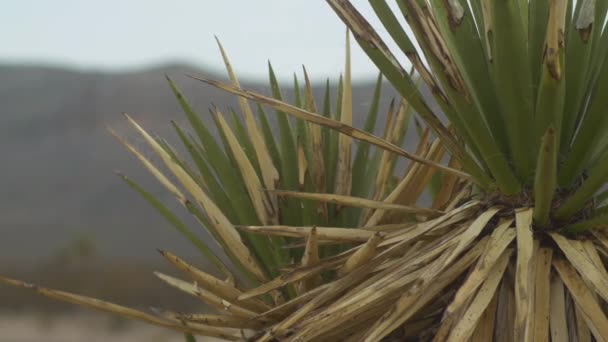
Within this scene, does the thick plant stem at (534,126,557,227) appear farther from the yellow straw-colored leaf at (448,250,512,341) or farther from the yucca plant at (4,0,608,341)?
the yellow straw-colored leaf at (448,250,512,341)

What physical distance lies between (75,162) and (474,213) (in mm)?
58908

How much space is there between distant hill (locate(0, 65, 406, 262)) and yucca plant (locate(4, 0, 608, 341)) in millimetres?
38256

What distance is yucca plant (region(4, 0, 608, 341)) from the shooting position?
2564 millimetres

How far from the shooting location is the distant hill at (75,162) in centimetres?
4794

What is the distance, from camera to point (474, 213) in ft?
9.52

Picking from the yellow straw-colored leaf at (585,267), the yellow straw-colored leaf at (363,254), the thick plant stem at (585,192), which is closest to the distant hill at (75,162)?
the yellow straw-colored leaf at (363,254)

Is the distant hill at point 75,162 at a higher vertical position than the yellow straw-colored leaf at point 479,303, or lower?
higher

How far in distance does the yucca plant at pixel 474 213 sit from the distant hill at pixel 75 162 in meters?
38.3

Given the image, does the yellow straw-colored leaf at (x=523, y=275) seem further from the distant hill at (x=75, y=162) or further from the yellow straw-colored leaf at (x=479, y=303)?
the distant hill at (x=75, y=162)

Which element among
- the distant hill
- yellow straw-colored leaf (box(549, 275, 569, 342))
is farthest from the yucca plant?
the distant hill

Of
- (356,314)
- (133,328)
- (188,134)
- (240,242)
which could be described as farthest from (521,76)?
(133,328)

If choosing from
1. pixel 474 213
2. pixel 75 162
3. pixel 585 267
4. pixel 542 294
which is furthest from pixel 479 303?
pixel 75 162

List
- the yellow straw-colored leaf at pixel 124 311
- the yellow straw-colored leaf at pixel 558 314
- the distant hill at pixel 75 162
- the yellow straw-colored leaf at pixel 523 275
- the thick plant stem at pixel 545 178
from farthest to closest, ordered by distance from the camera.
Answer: the distant hill at pixel 75 162
the yellow straw-colored leaf at pixel 124 311
the yellow straw-colored leaf at pixel 558 314
the thick plant stem at pixel 545 178
the yellow straw-colored leaf at pixel 523 275

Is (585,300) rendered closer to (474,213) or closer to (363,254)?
A: (474,213)
